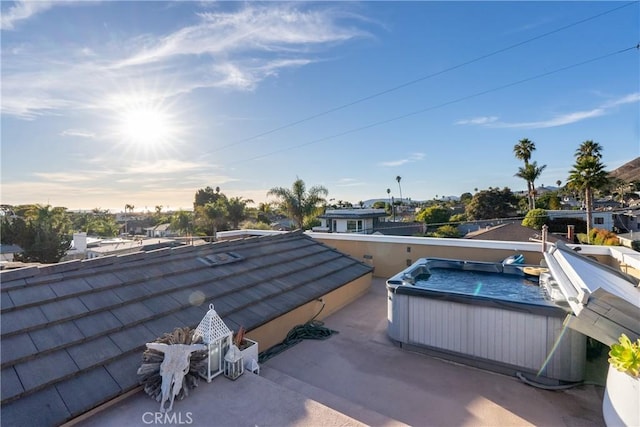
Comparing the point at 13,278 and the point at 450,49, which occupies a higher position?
the point at 450,49

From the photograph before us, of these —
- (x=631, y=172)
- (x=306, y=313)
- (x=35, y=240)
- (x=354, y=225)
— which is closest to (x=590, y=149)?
(x=354, y=225)

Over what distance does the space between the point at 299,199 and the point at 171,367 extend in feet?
68.4

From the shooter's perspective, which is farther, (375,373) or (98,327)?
(375,373)

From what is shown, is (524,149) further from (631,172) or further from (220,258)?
(220,258)

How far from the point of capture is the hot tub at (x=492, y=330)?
4.04 m

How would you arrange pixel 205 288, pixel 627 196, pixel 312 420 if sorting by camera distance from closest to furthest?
pixel 312 420, pixel 205 288, pixel 627 196

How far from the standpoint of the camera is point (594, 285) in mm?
3531

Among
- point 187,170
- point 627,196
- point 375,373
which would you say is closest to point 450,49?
point 375,373

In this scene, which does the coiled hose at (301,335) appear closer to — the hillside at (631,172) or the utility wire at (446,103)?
the utility wire at (446,103)

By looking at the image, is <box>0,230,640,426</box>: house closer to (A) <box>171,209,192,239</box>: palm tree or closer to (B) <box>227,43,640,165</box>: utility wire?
(B) <box>227,43,640,165</box>: utility wire

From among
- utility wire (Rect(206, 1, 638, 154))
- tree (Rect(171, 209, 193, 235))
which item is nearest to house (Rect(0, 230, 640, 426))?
utility wire (Rect(206, 1, 638, 154))

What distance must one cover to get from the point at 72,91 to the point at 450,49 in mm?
11734

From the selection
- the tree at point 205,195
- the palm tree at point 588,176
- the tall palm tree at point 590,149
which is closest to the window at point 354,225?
the palm tree at point 588,176

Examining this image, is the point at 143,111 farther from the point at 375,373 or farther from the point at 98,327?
the point at 375,373
